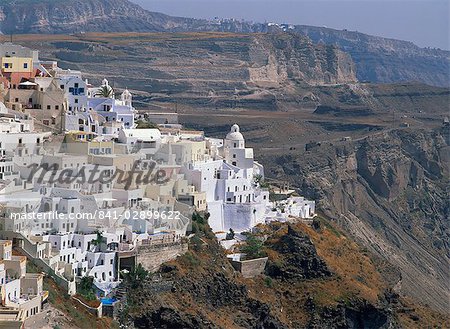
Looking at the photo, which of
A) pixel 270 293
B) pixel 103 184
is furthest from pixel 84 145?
pixel 270 293

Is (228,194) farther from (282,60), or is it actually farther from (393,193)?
(282,60)

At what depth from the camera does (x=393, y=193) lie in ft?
385

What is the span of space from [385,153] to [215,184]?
228 ft

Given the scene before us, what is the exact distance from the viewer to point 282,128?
14025 centimetres

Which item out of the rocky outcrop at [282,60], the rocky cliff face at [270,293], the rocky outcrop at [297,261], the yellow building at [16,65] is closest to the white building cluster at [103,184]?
the yellow building at [16,65]

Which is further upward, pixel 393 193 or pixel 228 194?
pixel 228 194

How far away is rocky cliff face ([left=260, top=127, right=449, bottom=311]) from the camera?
95.4m

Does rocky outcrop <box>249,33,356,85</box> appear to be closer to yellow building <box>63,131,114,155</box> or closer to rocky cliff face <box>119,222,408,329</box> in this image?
rocky cliff face <box>119,222,408,329</box>

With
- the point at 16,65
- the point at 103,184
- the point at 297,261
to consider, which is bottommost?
the point at 297,261

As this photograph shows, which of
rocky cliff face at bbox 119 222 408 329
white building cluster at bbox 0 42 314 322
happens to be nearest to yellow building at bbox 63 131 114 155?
white building cluster at bbox 0 42 314 322

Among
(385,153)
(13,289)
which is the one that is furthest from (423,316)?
(385,153)

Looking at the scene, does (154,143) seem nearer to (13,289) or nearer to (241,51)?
(13,289)

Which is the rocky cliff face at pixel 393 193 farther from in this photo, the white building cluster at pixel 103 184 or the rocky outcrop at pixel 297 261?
the rocky outcrop at pixel 297 261

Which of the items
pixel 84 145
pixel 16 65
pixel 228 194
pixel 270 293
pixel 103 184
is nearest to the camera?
pixel 103 184
